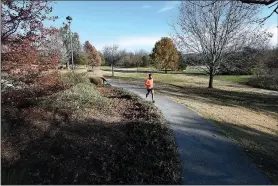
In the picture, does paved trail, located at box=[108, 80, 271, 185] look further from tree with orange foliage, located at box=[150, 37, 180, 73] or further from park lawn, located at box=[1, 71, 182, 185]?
tree with orange foliage, located at box=[150, 37, 180, 73]

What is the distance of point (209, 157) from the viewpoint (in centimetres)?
898

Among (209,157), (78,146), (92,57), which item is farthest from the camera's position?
(92,57)

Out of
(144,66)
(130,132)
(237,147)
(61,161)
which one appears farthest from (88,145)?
(144,66)

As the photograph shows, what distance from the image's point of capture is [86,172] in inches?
282

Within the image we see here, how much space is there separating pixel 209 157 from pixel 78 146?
3.93 m

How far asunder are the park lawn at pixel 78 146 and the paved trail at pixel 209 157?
0.41 metres

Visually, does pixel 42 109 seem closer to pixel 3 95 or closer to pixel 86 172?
pixel 3 95

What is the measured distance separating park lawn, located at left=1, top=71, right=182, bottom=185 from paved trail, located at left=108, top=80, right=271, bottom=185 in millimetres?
415

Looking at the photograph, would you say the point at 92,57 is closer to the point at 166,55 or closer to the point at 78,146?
the point at 166,55

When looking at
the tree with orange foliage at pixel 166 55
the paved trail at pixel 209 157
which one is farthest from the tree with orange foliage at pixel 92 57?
the paved trail at pixel 209 157

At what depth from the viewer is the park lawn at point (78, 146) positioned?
6980 millimetres

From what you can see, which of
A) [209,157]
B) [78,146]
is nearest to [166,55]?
[209,157]

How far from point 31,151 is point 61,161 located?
0.88 metres

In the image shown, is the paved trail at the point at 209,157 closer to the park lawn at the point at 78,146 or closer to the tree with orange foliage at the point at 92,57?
the park lawn at the point at 78,146
